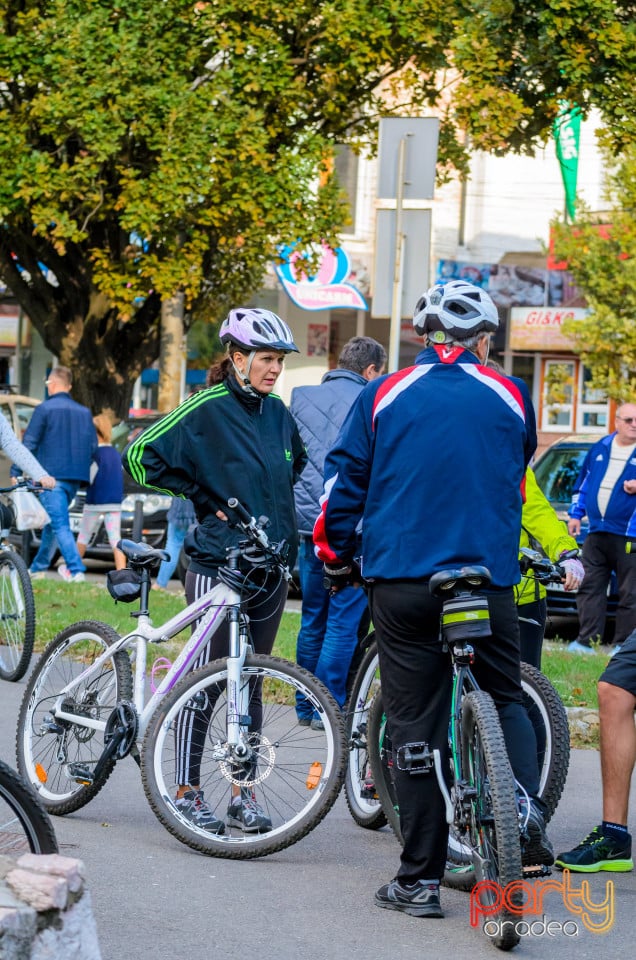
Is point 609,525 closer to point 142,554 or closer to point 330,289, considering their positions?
point 142,554

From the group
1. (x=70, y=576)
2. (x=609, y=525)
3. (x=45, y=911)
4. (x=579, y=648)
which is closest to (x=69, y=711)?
(x=45, y=911)

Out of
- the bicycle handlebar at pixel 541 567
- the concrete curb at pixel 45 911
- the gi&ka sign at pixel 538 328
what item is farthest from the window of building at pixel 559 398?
the concrete curb at pixel 45 911

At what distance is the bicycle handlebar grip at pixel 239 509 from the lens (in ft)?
18.1

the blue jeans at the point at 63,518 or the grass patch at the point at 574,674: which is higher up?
the blue jeans at the point at 63,518

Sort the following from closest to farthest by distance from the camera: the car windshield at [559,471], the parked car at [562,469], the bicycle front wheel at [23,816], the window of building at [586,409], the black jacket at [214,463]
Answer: the bicycle front wheel at [23,816] < the black jacket at [214,463] < the parked car at [562,469] < the car windshield at [559,471] < the window of building at [586,409]

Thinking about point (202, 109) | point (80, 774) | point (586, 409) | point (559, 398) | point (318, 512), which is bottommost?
point (80, 774)

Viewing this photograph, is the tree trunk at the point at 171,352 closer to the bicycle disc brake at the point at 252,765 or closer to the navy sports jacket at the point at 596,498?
the navy sports jacket at the point at 596,498

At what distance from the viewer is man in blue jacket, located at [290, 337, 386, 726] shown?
25.2 feet

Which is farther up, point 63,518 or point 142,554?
point 142,554

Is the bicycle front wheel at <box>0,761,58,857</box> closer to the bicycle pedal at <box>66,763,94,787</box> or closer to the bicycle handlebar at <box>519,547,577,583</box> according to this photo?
the bicycle pedal at <box>66,763,94,787</box>

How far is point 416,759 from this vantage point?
4.65 meters

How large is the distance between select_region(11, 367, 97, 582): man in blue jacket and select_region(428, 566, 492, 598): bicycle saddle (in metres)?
9.48

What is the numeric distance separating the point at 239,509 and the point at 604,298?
22.4 metres

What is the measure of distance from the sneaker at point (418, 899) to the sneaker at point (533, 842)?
0.37 meters
